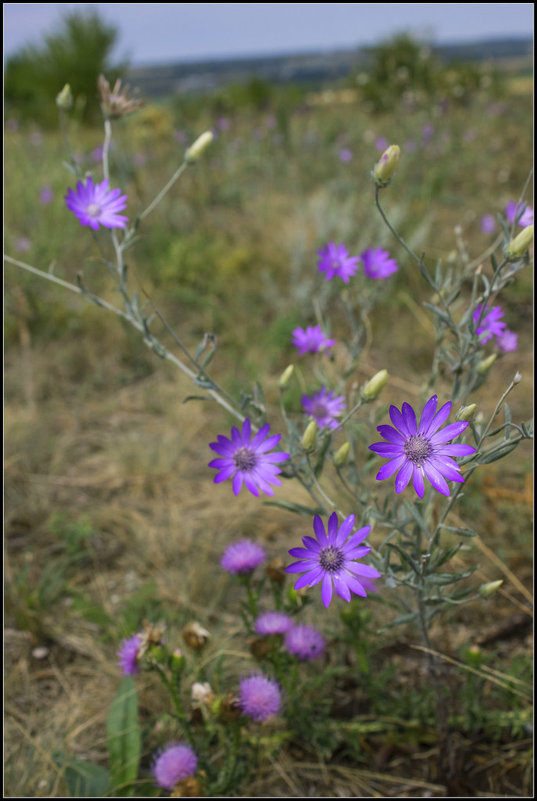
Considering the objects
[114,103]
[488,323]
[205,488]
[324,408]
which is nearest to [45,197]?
[205,488]

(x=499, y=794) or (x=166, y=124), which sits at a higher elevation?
(x=166, y=124)

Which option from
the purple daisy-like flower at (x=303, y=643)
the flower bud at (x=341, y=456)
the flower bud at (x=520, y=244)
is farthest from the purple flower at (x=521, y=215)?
the purple daisy-like flower at (x=303, y=643)

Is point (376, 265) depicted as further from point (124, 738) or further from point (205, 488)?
point (205, 488)

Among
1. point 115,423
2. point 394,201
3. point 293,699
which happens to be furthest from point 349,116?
point 293,699

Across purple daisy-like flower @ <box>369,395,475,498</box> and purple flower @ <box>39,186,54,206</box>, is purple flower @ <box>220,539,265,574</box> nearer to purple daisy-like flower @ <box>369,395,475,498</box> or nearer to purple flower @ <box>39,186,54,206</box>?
purple daisy-like flower @ <box>369,395,475,498</box>

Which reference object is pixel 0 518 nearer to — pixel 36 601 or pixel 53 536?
pixel 53 536

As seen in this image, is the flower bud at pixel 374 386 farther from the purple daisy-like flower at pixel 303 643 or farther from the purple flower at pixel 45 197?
the purple flower at pixel 45 197

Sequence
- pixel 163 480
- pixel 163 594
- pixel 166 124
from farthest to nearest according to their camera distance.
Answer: pixel 166 124, pixel 163 480, pixel 163 594
